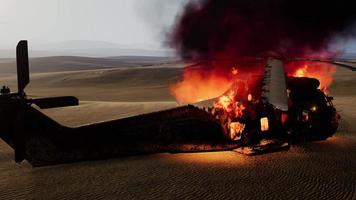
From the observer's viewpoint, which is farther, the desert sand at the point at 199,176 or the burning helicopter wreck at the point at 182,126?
the burning helicopter wreck at the point at 182,126

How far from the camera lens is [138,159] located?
16938 millimetres

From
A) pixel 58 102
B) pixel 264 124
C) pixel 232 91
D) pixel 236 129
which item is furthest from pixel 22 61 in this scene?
pixel 264 124

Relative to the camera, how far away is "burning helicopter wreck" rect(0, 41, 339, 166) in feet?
47.6

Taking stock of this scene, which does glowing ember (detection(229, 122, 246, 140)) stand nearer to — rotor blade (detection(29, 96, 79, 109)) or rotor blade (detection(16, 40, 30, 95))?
rotor blade (detection(29, 96, 79, 109))

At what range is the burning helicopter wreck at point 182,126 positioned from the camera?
14.5 m

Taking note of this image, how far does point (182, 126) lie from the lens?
56.3 feet

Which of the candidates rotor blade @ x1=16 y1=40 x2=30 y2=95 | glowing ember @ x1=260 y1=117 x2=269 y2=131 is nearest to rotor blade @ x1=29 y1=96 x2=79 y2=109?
rotor blade @ x1=16 y1=40 x2=30 y2=95

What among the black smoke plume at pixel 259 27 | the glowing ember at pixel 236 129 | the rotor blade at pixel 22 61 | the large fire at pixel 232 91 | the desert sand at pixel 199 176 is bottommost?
the desert sand at pixel 199 176

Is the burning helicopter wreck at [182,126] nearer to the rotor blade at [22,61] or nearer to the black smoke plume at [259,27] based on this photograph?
the rotor blade at [22,61]

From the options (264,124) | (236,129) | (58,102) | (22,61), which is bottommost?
(236,129)

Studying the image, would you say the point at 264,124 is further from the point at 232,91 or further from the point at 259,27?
the point at 259,27

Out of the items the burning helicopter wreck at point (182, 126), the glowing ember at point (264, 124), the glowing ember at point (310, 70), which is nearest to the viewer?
the burning helicopter wreck at point (182, 126)

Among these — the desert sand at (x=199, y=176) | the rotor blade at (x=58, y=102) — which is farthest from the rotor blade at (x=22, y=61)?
the desert sand at (x=199, y=176)

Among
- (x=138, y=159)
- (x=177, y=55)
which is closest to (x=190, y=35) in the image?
(x=177, y=55)
